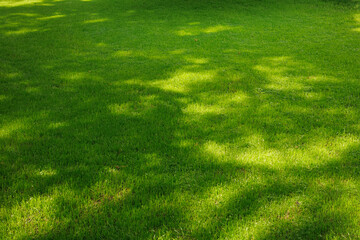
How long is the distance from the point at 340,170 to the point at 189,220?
80.4 inches

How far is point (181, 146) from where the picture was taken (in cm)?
363

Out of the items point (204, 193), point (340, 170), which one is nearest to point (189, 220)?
point (204, 193)

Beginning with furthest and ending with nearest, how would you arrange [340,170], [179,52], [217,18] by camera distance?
1. [217,18]
2. [179,52]
3. [340,170]

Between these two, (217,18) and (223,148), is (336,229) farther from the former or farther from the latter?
(217,18)

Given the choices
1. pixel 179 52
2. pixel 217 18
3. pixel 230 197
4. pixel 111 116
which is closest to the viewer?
pixel 230 197

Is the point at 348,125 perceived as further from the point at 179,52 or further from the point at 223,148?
the point at 179,52

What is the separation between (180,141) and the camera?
12.3ft

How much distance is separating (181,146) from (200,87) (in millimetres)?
2233

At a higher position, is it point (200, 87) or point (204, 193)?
point (200, 87)

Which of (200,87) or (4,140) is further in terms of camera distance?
(200,87)

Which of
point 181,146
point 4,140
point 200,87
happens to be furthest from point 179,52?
point 4,140

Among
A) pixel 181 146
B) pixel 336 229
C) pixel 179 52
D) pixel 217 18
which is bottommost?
pixel 336 229

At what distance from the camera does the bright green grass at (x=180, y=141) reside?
2.55 metres

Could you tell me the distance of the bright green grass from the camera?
255 cm
